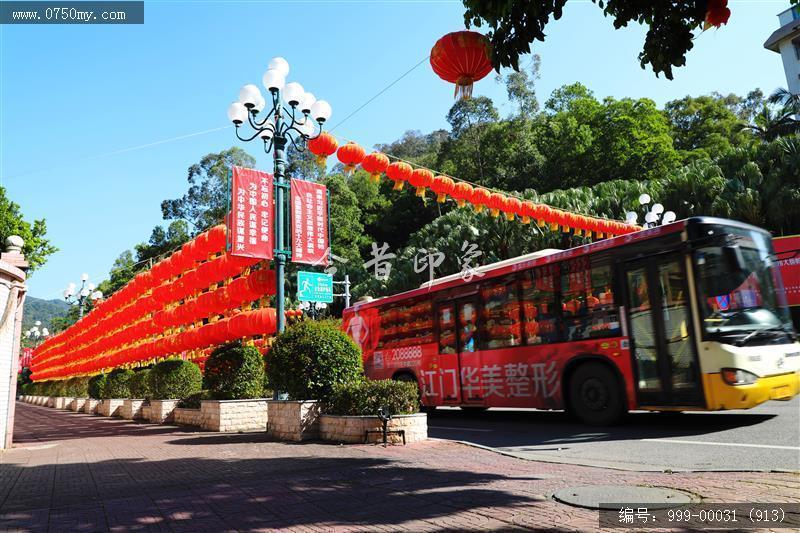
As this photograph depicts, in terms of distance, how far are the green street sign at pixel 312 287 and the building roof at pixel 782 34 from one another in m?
50.9

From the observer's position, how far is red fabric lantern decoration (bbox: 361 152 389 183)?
1248 centimetres

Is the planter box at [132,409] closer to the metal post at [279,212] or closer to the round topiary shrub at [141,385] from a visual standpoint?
the round topiary shrub at [141,385]

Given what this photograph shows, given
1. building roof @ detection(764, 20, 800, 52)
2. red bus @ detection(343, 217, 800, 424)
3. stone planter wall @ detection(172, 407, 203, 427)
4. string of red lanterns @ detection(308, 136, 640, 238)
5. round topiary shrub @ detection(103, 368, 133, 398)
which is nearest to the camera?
red bus @ detection(343, 217, 800, 424)

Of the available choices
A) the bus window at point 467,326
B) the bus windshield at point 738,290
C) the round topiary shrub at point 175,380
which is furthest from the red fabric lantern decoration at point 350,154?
the round topiary shrub at point 175,380

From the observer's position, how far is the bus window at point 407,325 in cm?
1434

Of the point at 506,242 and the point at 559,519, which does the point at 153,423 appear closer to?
the point at 559,519

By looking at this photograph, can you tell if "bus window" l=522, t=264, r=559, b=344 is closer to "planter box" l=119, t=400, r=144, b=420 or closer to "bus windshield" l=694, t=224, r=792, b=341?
"bus windshield" l=694, t=224, r=792, b=341

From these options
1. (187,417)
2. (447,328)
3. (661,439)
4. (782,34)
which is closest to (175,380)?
(187,417)

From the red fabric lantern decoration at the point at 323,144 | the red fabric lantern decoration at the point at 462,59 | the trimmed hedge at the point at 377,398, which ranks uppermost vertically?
the red fabric lantern decoration at the point at 323,144

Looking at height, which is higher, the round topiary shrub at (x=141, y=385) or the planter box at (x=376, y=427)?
the round topiary shrub at (x=141, y=385)

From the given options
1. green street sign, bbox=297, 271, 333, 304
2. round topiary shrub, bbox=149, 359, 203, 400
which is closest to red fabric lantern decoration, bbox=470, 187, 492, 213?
green street sign, bbox=297, 271, 333, 304

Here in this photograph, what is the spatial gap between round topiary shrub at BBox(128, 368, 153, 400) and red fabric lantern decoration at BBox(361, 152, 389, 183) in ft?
38.5

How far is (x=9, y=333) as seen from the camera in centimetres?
1178

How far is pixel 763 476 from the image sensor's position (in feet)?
18.5
